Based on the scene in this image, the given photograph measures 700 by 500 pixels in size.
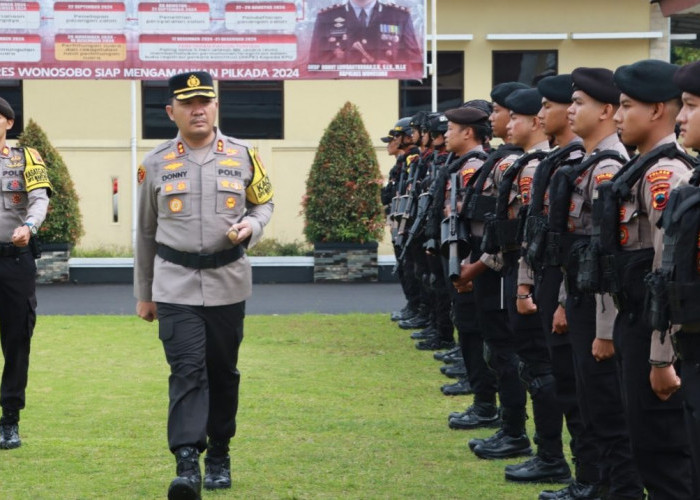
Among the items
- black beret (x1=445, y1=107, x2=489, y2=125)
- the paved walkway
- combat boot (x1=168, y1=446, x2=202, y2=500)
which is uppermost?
black beret (x1=445, y1=107, x2=489, y2=125)

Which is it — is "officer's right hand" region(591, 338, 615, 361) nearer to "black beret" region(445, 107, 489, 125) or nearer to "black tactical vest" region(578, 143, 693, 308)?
"black tactical vest" region(578, 143, 693, 308)

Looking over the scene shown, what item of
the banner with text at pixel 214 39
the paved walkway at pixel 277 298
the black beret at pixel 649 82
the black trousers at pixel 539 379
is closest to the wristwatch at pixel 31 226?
the black trousers at pixel 539 379

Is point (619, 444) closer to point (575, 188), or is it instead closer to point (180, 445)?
point (575, 188)

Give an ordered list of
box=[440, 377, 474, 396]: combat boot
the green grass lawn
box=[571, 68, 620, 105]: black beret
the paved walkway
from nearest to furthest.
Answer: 1. box=[571, 68, 620, 105]: black beret
2. the green grass lawn
3. box=[440, 377, 474, 396]: combat boot
4. the paved walkway

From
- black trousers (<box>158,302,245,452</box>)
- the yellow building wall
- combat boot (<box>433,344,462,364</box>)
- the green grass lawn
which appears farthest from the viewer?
the yellow building wall

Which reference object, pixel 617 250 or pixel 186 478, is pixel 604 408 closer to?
pixel 617 250

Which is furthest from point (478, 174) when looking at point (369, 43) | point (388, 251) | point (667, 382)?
point (388, 251)

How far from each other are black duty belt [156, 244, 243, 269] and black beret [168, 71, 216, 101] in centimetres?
83

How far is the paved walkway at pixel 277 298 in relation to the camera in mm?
17547

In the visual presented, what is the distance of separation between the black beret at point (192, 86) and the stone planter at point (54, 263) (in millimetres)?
14401

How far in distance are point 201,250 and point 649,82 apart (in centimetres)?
264

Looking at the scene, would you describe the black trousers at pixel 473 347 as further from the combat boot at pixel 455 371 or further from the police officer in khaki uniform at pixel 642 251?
the police officer in khaki uniform at pixel 642 251

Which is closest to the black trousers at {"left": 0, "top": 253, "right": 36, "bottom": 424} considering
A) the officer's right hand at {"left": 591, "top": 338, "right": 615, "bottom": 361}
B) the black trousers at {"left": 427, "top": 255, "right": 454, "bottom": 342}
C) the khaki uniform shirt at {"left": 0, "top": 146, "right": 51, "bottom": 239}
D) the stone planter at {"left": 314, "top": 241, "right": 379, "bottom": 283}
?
the khaki uniform shirt at {"left": 0, "top": 146, "right": 51, "bottom": 239}

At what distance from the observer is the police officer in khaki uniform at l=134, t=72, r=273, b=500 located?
6.86 metres
